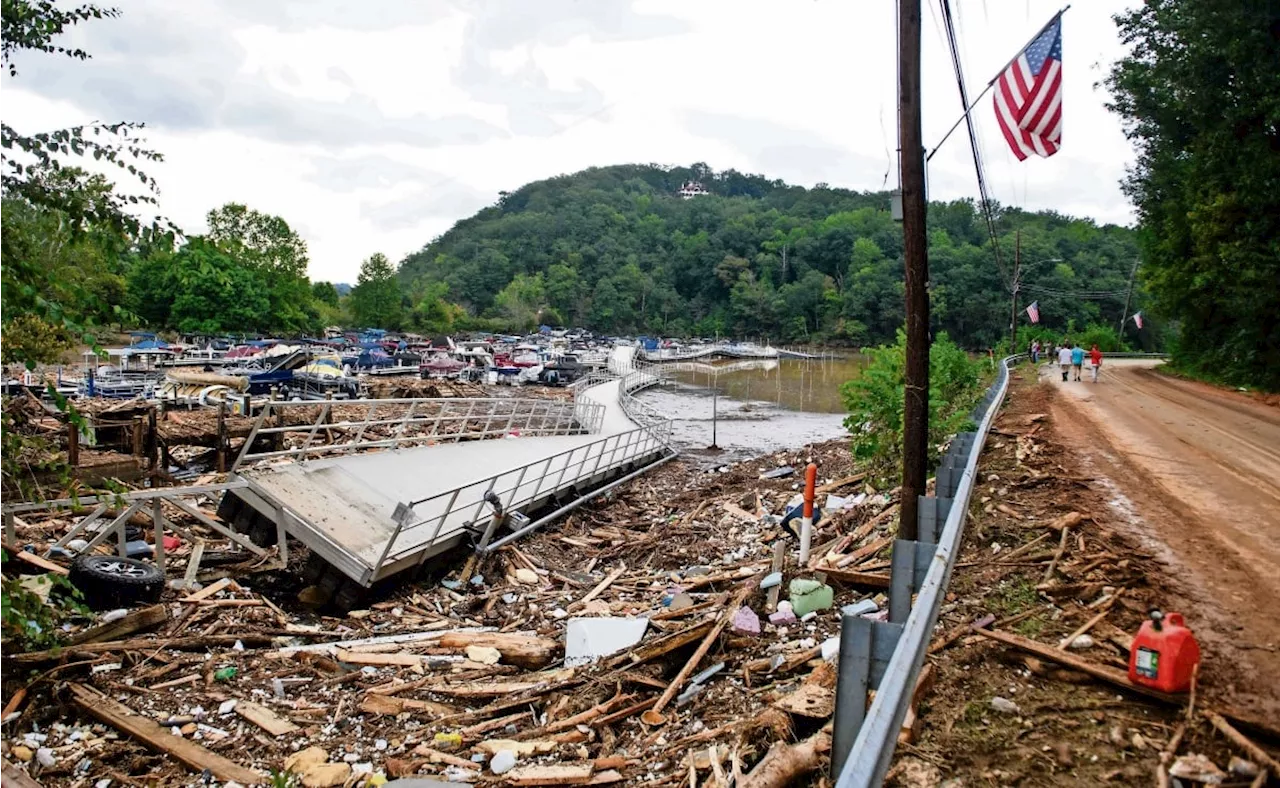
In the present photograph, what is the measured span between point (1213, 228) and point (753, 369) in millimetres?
76719

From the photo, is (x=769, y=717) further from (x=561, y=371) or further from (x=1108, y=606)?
(x=561, y=371)

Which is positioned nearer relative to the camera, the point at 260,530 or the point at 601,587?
the point at 260,530

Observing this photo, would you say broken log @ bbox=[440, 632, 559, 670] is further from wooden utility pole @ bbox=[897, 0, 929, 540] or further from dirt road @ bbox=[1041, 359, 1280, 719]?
dirt road @ bbox=[1041, 359, 1280, 719]

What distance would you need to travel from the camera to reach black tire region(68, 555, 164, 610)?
29.1ft

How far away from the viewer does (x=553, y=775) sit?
220 inches

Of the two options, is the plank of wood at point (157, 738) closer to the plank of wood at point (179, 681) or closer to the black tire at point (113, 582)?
the plank of wood at point (179, 681)

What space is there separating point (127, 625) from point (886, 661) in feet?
27.2

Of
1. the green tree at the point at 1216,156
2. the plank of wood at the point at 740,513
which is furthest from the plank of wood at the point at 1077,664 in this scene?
the green tree at the point at 1216,156

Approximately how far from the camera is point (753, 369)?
101 meters

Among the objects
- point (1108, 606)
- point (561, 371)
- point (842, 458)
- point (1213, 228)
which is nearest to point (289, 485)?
point (1108, 606)

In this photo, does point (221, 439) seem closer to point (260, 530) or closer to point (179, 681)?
point (260, 530)

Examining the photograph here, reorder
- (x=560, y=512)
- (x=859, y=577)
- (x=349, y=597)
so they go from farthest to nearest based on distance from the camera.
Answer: (x=560, y=512), (x=349, y=597), (x=859, y=577)

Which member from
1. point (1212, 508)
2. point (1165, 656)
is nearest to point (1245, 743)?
point (1165, 656)

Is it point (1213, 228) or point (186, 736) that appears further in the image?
point (1213, 228)
